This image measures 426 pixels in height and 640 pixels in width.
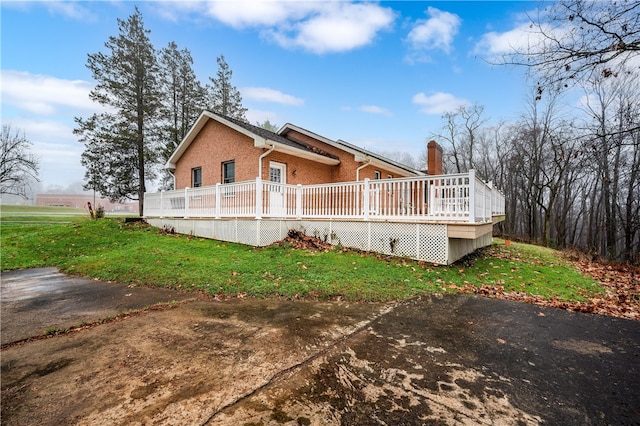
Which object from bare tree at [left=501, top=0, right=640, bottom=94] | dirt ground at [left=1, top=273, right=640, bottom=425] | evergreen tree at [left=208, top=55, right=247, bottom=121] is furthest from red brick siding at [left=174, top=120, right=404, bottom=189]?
evergreen tree at [left=208, top=55, right=247, bottom=121]

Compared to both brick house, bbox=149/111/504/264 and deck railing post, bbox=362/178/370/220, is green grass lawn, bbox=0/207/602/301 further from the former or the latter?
deck railing post, bbox=362/178/370/220

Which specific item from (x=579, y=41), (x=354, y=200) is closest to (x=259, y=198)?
(x=354, y=200)

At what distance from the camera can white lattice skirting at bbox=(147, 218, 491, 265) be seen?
744cm

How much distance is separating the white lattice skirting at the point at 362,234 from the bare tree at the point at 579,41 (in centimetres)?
391

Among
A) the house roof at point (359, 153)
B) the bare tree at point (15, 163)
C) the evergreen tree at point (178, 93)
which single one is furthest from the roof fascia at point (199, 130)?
the bare tree at point (15, 163)

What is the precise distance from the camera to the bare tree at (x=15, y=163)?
22.3m

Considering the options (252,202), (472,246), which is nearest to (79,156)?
(252,202)

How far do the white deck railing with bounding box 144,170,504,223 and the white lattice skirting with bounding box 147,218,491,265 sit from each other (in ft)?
0.86

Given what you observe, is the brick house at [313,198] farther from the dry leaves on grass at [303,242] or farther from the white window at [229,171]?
the dry leaves on grass at [303,242]

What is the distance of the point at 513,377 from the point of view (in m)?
2.58

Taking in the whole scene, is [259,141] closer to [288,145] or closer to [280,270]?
[288,145]

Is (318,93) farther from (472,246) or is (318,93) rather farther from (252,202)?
(472,246)

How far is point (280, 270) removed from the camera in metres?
6.55

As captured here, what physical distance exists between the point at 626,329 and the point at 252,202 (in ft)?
29.9
